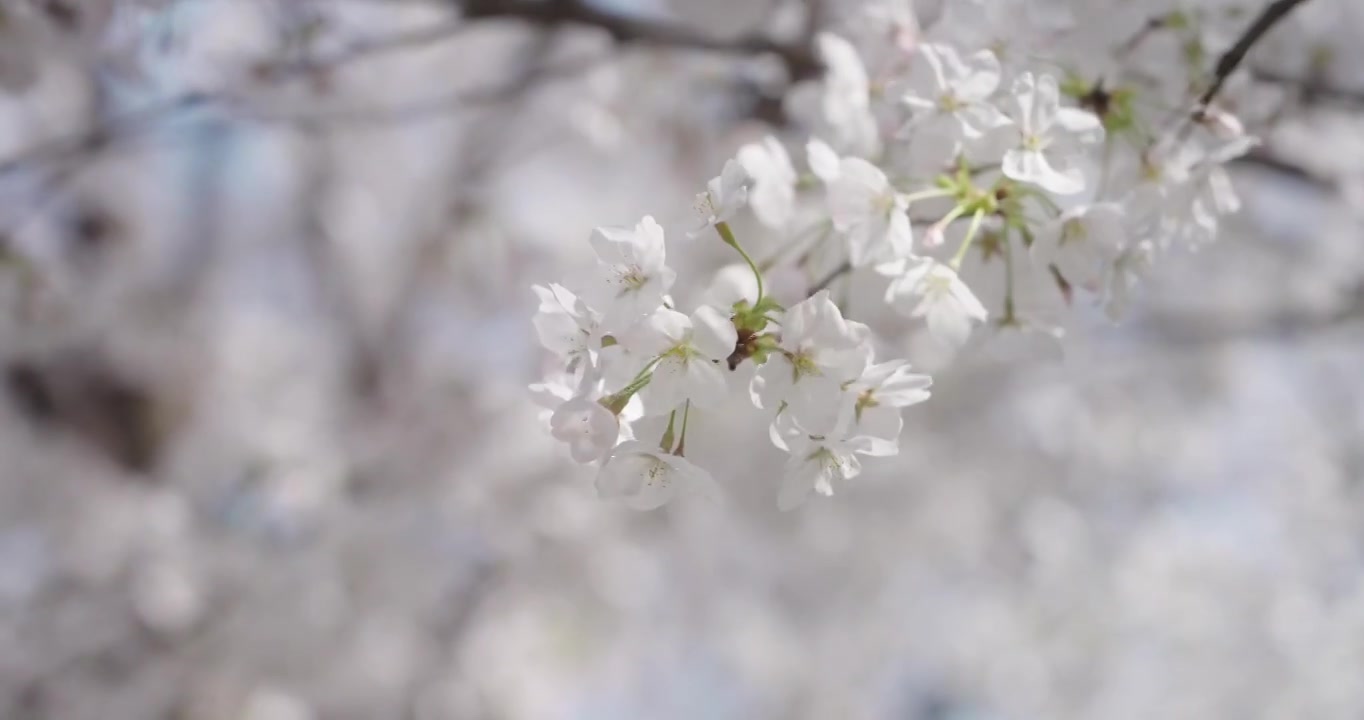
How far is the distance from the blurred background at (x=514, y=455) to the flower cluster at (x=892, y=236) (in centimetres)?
74

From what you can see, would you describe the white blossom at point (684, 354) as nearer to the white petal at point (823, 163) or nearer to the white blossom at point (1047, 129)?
the white petal at point (823, 163)

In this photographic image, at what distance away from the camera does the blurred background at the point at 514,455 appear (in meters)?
2.09

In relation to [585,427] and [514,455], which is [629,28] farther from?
[514,455]

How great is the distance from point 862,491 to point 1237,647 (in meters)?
1.72

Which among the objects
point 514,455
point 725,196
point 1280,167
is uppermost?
point 725,196

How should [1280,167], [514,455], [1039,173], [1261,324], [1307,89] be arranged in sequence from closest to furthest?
[1039,173] → [1307,89] → [1280,167] → [1261,324] → [514,455]

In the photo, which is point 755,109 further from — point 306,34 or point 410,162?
point 410,162

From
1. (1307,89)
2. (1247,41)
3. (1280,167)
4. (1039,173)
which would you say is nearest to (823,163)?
(1039,173)

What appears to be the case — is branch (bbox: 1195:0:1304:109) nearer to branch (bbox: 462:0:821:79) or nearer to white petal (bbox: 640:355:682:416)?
white petal (bbox: 640:355:682:416)

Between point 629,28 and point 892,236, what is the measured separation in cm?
89

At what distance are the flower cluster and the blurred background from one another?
29.3 inches

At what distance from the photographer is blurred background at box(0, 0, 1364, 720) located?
6.87 ft

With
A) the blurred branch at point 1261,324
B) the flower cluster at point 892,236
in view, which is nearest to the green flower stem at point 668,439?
the flower cluster at point 892,236

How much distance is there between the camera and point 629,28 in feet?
4.51
